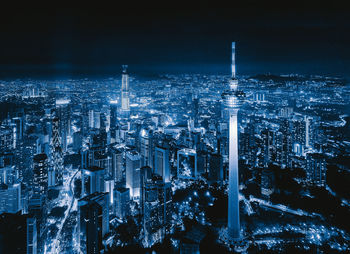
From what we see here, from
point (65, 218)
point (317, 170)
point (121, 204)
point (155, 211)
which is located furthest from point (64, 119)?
point (317, 170)

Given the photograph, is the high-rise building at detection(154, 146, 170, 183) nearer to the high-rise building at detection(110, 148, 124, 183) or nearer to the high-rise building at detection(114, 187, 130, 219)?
the high-rise building at detection(110, 148, 124, 183)

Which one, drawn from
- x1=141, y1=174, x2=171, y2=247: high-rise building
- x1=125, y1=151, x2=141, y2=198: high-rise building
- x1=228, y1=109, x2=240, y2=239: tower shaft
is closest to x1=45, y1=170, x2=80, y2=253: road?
x1=125, y1=151, x2=141, y2=198: high-rise building

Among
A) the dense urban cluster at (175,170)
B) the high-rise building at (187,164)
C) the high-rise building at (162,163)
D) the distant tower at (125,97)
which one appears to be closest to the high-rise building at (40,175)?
the dense urban cluster at (175,170)

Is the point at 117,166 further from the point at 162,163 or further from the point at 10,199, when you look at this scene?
the point at 10,199

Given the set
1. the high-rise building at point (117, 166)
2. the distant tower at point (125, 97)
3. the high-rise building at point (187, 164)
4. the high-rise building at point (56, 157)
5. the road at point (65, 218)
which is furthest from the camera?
the distant tower at point (125, 97)

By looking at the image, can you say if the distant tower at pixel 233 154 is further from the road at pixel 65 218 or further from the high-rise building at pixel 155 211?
the road at pixel 65 218

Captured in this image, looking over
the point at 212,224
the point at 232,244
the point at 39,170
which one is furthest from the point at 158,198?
the point at 39,170

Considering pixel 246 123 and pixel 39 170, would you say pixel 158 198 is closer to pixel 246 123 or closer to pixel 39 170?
pixel 39 170
